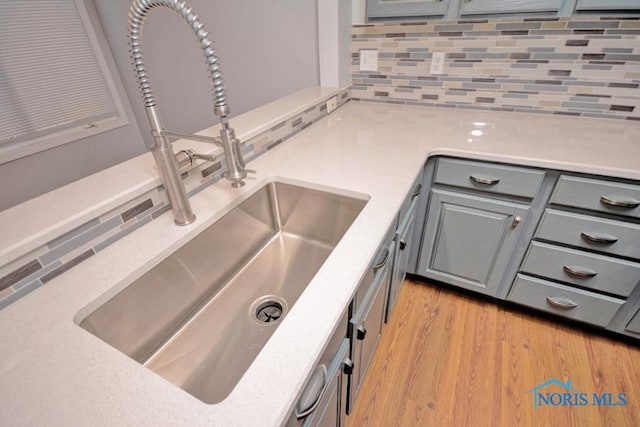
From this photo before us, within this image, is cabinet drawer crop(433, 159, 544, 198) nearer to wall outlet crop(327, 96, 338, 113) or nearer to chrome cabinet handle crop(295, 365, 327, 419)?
wall outlet crop(327, 96, 338, 113)

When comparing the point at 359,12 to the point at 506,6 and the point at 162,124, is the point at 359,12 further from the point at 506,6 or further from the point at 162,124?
the point at 162,124

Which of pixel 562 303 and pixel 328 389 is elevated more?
pixel 328 389

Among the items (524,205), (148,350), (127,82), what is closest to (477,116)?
(524,205)

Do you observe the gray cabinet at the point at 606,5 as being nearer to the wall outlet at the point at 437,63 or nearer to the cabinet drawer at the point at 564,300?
the wall outlet at the point at 437,63

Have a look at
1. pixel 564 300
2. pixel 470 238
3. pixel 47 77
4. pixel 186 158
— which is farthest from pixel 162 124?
pixel 47 77

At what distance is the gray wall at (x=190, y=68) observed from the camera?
193 cm

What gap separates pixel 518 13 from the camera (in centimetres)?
137

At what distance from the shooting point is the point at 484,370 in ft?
4.45

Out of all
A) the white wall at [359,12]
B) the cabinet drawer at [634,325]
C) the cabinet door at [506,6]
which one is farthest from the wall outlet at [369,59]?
the cabinet drawer at [634,325]

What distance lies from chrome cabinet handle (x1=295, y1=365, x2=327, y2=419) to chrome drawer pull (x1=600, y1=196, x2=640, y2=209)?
Result: 1.19 m

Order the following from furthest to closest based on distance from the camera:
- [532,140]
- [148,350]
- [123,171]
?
[532,140]
[123,171]
[148,350]

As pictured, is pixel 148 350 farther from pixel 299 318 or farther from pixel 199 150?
pixel 199 150

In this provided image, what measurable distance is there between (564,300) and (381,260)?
1071mm

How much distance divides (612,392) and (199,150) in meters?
1.89
